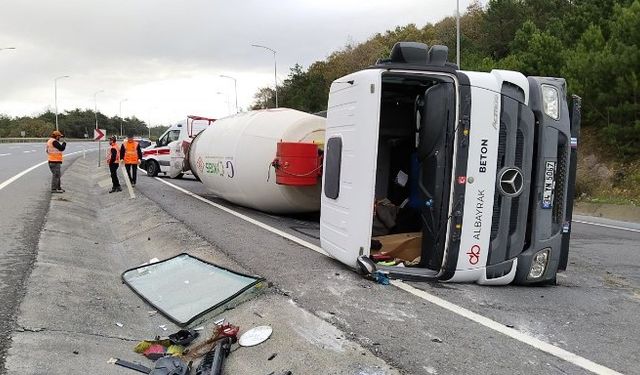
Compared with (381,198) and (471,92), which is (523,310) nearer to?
(471,92)

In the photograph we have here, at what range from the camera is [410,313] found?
178 inches

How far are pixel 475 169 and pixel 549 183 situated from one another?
0.79 m

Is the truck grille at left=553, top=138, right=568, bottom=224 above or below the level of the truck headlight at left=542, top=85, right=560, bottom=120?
below

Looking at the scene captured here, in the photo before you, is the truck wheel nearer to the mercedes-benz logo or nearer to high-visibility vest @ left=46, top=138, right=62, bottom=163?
high-visibility vest @ left=46, top=138, right=62, bottom=163

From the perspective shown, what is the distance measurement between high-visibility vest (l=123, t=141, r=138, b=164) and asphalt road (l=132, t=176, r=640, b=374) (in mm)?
9829

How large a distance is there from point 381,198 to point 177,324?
3104 mm

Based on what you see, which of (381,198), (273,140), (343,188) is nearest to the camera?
(343,188)

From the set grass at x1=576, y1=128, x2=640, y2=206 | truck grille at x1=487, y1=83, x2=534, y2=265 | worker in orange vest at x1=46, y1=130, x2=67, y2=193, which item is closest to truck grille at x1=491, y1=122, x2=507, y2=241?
truck grille at x1=487, y1=83, x2=534, y2=265

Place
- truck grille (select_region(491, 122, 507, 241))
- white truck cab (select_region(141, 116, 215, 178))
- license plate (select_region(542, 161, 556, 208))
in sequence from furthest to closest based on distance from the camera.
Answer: white truck cab (select_region(141, 116, 215, 178)), license plate (select_region(542, 161, 556, 208)), truck grille (select_region(491, 122, 507, 241))

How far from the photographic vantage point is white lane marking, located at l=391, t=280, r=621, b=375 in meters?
3.61

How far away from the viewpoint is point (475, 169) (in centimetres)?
518

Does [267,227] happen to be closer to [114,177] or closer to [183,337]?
[183,337]

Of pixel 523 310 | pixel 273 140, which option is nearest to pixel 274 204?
pixel 273 140

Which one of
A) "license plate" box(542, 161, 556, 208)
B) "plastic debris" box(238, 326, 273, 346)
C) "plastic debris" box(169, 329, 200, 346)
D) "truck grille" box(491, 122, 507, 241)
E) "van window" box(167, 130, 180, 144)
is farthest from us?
"van window" box(167, 130, 180, 144)
